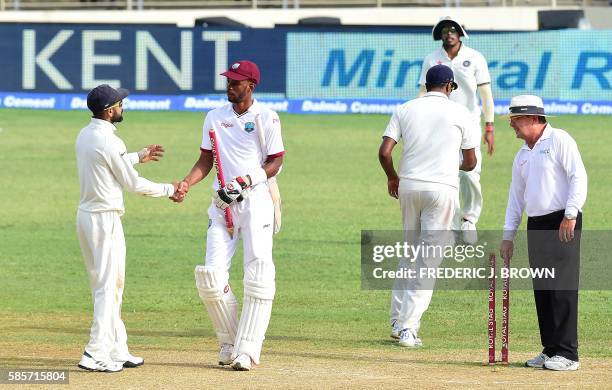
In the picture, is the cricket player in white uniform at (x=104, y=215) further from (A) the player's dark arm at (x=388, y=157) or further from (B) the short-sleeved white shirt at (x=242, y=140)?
(A) the player's dark arm at (x=388, y=157)

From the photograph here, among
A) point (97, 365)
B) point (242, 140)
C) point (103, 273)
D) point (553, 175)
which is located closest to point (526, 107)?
point (553, 175)

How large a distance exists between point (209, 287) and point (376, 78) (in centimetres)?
2414

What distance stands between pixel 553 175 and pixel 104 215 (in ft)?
11.1

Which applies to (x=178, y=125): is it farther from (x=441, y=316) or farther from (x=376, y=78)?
(x=441, y=316)

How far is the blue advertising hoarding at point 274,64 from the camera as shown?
33375 millimetres

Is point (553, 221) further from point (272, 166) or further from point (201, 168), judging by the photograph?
point (201, 168)

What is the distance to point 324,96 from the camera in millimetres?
34469

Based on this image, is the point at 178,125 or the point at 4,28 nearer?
the point at 178,125

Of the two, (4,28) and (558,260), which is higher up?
(4,28)

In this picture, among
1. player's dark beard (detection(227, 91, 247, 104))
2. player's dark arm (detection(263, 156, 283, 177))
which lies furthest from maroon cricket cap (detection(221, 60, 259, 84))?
player's dark arm (detection(263, 156, 283, 177))

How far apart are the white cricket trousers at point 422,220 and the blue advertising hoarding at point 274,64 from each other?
70.6 feet

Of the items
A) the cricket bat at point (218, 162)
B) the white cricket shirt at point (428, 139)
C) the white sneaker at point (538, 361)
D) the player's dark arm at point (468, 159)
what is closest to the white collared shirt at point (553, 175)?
the white sneaker at point (538, 361)

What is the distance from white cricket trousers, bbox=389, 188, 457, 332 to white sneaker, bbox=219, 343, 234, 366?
5.77 ft

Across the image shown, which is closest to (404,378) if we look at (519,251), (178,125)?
(519,251)
